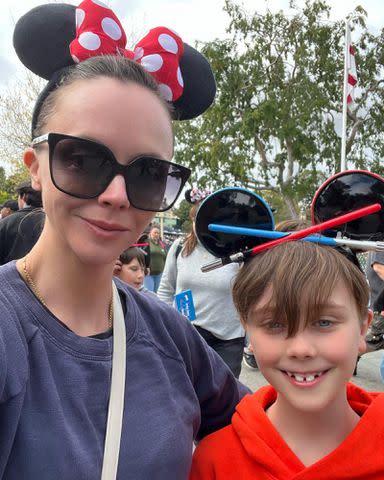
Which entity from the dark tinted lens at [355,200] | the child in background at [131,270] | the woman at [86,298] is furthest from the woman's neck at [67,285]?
the child in background at [131,270]

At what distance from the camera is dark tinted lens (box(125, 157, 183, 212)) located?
116 centimetres

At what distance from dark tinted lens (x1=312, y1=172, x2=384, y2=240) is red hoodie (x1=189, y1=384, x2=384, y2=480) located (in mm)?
517

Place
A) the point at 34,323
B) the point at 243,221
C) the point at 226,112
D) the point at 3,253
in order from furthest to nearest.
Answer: the point at 226,112
the point at 3,253
the point at 243,221
the point at 34,323

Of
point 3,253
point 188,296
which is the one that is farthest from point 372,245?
point 3,253

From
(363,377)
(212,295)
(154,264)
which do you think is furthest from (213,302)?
(154,264)

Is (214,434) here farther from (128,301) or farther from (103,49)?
(103,49)

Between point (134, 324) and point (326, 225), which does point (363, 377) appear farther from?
point (134, 324)

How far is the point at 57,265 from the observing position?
3.72 ft

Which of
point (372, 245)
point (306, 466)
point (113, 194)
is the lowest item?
point (306, 466)

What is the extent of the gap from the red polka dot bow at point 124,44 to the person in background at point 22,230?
75.7 inches

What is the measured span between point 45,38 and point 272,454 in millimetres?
1310

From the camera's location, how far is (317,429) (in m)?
1.40

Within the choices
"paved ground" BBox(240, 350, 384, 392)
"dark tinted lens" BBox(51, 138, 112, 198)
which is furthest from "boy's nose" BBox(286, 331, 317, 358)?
"paved ground" BBox(240, 350, 384, 392)

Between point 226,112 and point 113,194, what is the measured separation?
14902mm
